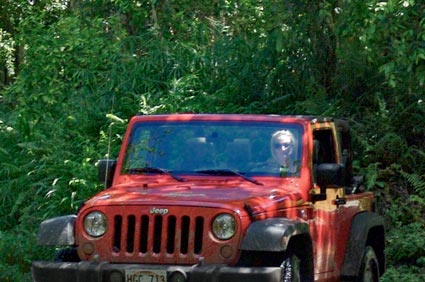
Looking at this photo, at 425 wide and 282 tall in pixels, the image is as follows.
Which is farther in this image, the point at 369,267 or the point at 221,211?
the point at 369,267

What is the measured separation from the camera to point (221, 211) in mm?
7820

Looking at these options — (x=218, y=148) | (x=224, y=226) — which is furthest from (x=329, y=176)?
(x=224, y=226)

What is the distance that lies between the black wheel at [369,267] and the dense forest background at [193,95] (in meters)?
2.06

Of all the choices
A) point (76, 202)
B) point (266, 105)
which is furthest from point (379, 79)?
point (76, 202)

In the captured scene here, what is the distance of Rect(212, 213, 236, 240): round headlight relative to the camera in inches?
307

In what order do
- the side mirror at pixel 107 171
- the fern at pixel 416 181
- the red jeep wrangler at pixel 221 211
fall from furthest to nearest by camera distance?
the fern at pixel 416 181 → the side mirror at pixel 107 171 → the red jeep wrangler at pixel 221 211

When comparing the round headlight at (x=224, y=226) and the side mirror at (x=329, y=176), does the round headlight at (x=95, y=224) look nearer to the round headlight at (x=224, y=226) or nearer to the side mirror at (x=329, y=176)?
the round headlight at (x=224, y=226)

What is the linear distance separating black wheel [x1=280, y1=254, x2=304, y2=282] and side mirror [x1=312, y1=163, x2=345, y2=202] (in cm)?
79

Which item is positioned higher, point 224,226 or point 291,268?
point 224,226

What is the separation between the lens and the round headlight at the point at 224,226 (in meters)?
7.80

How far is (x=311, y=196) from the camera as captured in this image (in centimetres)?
889

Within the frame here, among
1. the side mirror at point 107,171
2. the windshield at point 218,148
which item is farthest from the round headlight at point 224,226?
the side mirror at point 107,171

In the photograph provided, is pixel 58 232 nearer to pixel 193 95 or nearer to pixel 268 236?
pixel 268 236

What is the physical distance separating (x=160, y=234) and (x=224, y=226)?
1.57ft
